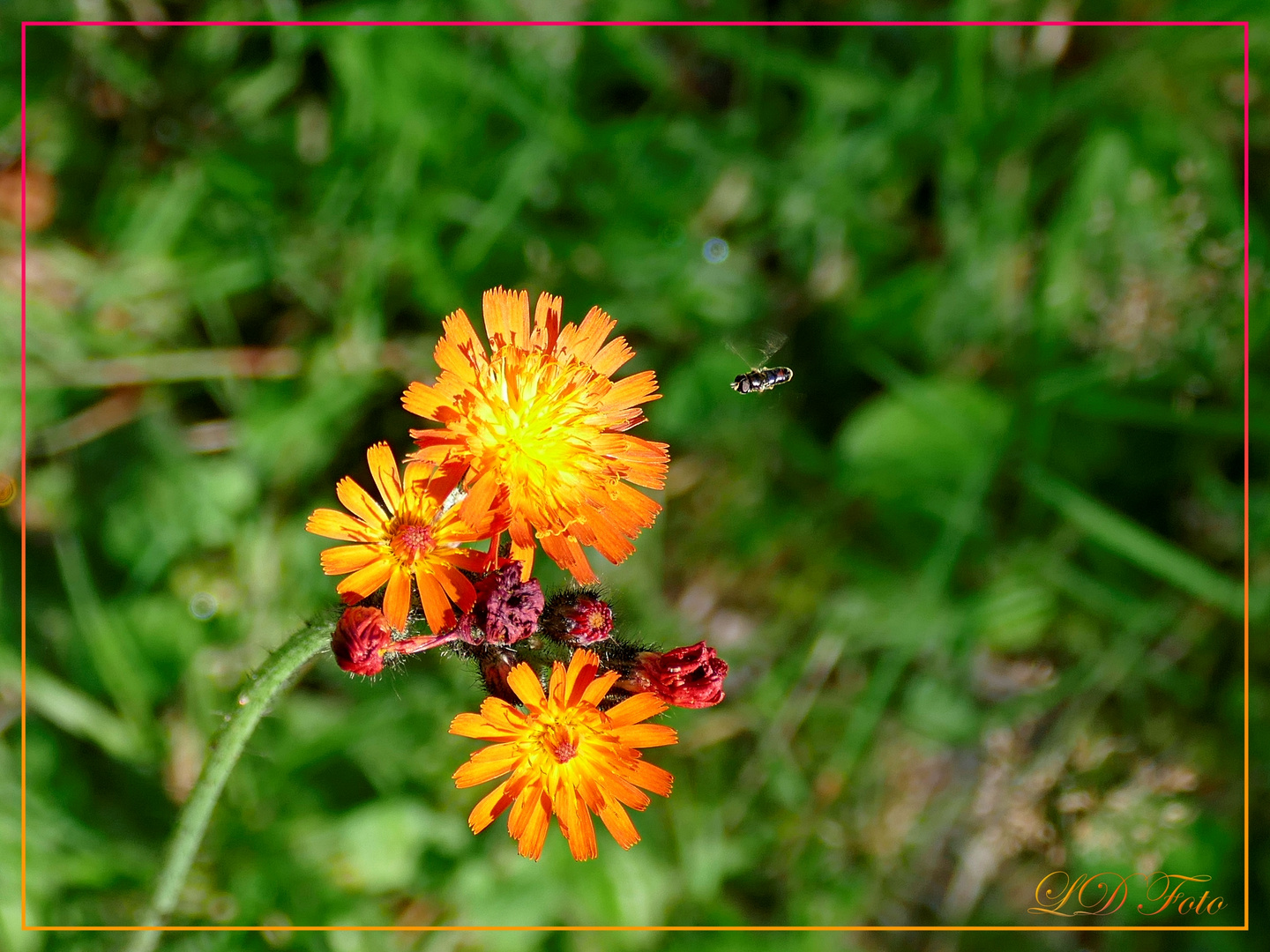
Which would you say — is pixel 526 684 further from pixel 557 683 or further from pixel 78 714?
pixel 78 714

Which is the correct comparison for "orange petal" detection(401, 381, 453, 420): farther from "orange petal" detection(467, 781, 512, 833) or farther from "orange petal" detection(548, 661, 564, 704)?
"orange petal" detection(467, 781, 512, 833)

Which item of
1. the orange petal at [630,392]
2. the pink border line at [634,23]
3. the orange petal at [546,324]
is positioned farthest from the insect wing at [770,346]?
the pink border line at [634,23]

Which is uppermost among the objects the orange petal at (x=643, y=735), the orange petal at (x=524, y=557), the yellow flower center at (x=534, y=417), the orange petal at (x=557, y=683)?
the yellow flower center at (x=534, y=417)

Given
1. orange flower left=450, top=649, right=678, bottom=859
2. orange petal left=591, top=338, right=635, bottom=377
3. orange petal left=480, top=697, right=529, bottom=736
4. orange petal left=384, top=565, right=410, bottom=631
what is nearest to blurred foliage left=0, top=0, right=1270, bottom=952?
orange petal left=591, top=338, right=635, bottom=377

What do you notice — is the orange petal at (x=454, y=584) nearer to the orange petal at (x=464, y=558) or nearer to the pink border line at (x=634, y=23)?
the orange petal at (x=464, y=558)

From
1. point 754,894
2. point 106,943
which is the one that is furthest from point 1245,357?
point 106,943

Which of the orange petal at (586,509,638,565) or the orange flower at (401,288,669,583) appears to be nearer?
the orange flower at (401,288,669,583)

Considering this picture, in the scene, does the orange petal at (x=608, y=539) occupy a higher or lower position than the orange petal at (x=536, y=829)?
higher
